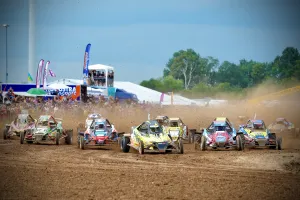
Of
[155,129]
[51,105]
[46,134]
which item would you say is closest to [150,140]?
[155,129]

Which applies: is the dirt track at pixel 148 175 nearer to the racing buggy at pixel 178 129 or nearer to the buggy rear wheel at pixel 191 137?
the racing buggy at pixel 178 129

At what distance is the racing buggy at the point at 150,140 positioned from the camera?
89.9 ft

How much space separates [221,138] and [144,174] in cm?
895

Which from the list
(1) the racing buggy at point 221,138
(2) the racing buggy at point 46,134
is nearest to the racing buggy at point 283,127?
(1) the racing buggy at point 221,138

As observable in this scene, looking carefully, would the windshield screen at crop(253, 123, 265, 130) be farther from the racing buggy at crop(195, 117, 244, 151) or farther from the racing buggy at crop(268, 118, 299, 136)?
the racing buggy at crop(268, 118, 299, 136)

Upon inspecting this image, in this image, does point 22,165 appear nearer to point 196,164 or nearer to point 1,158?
point 1,158

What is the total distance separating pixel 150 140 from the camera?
90.3 ft

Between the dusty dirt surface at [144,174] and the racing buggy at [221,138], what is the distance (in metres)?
0.41

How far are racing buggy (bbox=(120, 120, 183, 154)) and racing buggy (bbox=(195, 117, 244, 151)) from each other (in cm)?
181

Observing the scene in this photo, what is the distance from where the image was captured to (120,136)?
30797 mm

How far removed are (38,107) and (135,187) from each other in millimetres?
34717

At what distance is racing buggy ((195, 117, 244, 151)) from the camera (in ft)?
95.9

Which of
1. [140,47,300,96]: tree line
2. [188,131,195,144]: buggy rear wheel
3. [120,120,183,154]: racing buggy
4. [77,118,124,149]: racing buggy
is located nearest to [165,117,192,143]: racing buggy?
[188,131,195,144]: buggy rear wheel

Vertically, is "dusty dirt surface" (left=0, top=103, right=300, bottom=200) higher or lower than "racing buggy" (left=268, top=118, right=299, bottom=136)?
lower
